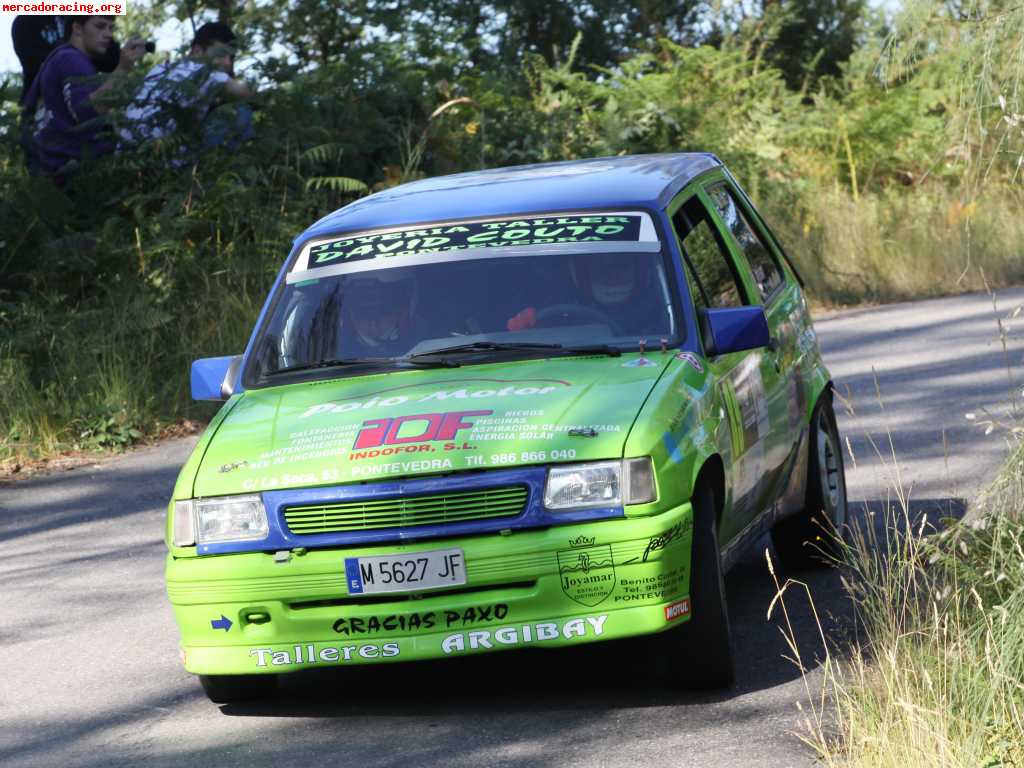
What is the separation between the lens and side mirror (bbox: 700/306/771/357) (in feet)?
20.3

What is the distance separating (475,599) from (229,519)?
86 cm

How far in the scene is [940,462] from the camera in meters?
9.69

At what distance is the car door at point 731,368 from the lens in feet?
20.3

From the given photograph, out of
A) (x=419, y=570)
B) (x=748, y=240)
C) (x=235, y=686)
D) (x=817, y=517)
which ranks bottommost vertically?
(x=817, y=517)

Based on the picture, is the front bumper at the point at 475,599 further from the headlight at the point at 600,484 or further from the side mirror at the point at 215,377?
the side mirror at the point at 215,377

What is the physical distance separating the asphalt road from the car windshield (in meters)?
1.18

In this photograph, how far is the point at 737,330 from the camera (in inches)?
244

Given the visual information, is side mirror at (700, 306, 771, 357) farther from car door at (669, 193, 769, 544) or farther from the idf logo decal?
the idf logo decal

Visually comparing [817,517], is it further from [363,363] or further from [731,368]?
[363,363]

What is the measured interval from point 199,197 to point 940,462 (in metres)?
8.03

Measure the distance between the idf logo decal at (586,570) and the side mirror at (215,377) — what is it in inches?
76.0

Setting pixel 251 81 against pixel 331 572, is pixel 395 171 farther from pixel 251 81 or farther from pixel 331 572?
pixel 331 572

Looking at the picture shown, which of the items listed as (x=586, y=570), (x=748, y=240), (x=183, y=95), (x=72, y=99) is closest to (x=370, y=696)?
(x=586, y=570)

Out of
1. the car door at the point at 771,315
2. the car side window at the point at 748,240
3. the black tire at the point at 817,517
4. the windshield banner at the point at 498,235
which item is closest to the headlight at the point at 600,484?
the car door at the point at 771,315
